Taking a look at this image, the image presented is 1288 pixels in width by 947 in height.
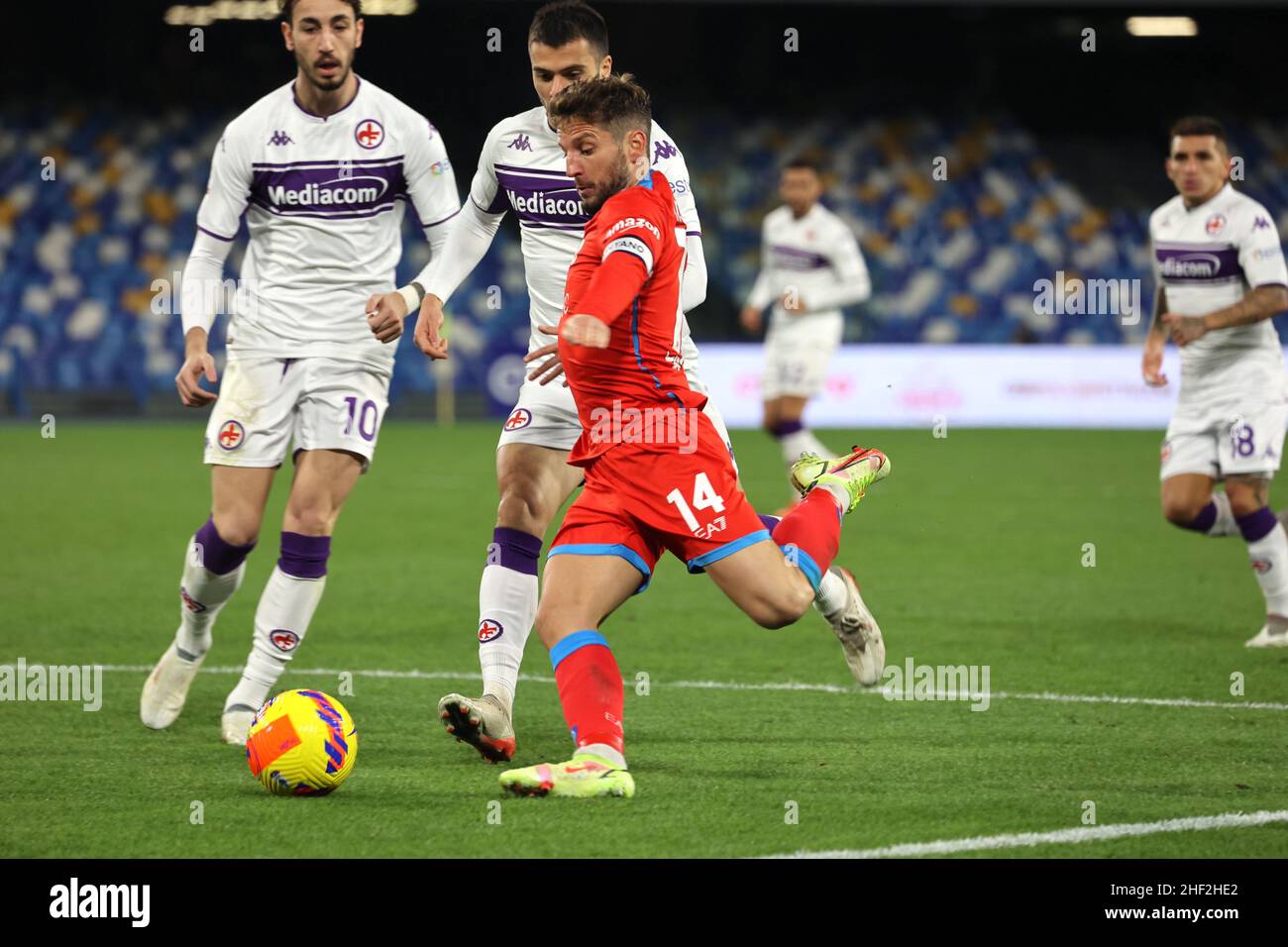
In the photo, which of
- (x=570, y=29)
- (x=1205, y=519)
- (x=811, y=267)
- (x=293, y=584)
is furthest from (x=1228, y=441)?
(x=811, y=267)

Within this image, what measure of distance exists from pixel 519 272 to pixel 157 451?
341 inches

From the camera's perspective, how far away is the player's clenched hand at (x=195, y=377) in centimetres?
580

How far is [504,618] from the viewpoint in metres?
5.82

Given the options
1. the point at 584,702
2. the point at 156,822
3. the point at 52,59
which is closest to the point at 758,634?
the point at 584,702

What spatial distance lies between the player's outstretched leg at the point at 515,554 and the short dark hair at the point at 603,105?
1.41 meters

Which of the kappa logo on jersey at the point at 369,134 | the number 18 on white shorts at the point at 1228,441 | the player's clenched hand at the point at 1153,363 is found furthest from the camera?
the player's clenched hand at the point at 1153,363

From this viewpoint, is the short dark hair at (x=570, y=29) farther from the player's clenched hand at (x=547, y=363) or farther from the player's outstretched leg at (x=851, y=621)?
the player's outstretched leg at (x=851, y=621)

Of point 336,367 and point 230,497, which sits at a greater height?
point 336,367

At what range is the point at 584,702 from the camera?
4.86 metres

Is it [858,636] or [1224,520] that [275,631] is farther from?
[1224,520]

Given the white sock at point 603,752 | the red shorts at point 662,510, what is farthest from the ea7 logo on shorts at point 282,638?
the white sock at point 603,752

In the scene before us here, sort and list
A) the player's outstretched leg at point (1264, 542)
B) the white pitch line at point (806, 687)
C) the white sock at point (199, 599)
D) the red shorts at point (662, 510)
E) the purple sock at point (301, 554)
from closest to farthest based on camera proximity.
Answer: the red shorts at point (662, 510) → the purple sock at point (301, 554) → the white sock at point (199, 599) → the white pitch line at point (806, 687) → the player's outstretched leg at point (1264, 542)

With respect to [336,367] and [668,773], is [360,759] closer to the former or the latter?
[668,773]

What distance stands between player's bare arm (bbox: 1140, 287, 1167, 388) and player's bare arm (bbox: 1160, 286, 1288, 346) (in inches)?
17.3
